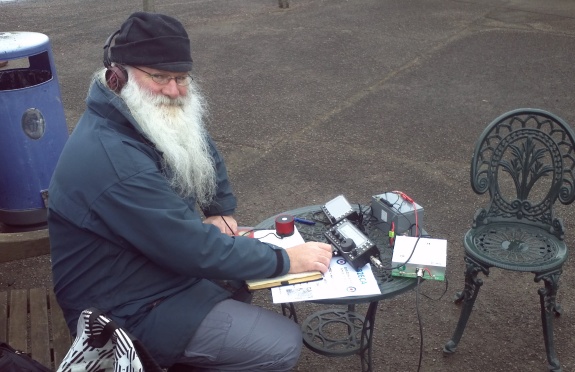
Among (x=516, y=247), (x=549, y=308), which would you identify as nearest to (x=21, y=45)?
(x=516, y=247)

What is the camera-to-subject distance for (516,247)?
10.7ft

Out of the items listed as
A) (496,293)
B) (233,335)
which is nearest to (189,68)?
(233,335)

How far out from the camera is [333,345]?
11.0 ft

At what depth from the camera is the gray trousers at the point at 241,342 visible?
251 centimetres

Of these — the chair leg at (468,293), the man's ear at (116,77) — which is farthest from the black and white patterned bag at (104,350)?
the chair leg at (468,293)

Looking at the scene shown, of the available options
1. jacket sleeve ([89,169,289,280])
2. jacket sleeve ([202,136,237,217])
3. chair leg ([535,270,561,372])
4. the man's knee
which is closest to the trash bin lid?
jacket sleeve ([202,136,237,217])

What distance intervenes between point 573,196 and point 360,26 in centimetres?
686

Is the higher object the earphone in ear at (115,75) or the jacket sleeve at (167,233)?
the earphone in ear at (115,75)

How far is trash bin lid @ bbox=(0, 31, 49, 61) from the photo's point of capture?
165 inches

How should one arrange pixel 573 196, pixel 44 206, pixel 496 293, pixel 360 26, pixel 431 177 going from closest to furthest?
pixel 573 196, pixel 496 293, pixel 44 206, pixel 431 177, pixel 360 26

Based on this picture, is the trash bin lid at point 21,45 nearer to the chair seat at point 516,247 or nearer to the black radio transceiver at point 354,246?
the black radio transceiver at point 354,246

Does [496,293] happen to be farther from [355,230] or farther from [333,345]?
[355,230]

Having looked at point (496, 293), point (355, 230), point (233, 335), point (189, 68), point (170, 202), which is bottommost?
point (496, 293)

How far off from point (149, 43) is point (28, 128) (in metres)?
2.28
